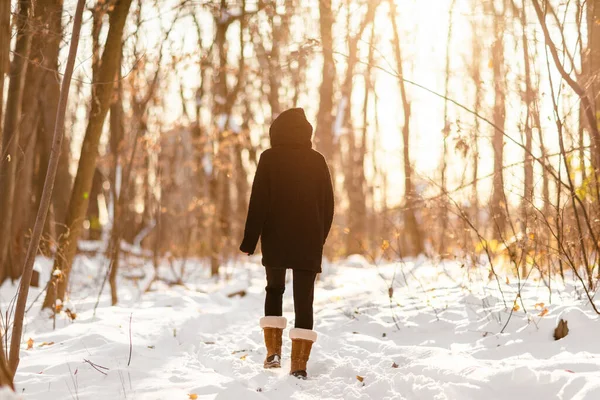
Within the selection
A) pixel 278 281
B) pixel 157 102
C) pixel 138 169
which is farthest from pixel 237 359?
pixel 138 169

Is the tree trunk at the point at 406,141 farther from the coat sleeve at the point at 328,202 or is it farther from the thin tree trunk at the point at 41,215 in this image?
the thin tree trunk at the point at 41,215

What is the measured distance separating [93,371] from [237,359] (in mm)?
1216

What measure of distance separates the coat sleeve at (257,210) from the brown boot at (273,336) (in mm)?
574

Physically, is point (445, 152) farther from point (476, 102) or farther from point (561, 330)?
point (561, 330)

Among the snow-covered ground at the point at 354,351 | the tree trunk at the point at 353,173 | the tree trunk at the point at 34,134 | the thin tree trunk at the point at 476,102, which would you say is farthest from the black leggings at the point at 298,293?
the tree trunk at the point at 353,173

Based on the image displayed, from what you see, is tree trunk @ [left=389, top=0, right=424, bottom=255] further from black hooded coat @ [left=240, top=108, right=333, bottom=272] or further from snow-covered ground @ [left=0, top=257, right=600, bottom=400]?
black hooded coat @ [left=240, top=108, right=333, bottom=272]

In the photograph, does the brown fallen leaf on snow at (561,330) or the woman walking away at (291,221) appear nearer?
the woman walking away at (291,221)

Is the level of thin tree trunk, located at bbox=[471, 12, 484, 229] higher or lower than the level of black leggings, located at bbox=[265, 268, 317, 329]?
higher

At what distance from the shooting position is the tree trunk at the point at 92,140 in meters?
6.84

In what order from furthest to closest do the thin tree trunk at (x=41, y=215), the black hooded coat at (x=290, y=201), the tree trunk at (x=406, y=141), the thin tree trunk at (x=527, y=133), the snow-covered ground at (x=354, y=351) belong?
the tree trunk at (x=406, y=141) → the thin tree trunk at (x=527, y=133) → the black hooded coat at (x=290, y=201) → the snow-covered ground at (x=354, y=351) → the thin tree trunk at (x=41, y=215)

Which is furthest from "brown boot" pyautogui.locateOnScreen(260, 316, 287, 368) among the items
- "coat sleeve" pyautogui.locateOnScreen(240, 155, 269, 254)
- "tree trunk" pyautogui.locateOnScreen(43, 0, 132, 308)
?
"tree trunk" pyautogui.locateOnScreen(43, 0, 132, 308)

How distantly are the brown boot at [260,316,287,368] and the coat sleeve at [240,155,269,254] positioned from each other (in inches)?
22.6

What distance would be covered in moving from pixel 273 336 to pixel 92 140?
12.1 feet

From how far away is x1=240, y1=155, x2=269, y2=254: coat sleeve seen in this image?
4.48 meters
